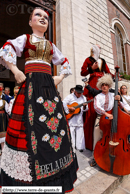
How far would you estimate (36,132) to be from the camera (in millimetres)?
1183

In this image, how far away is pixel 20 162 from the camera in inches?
44.7

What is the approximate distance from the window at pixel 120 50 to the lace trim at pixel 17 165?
11494 mm

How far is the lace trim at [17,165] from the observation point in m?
1.11

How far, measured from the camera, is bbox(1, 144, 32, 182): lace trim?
3.64ft

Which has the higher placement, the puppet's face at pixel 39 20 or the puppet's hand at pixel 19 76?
the puppet's face at pixel 39 20

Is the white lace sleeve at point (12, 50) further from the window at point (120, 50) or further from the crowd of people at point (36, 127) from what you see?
the window at point (120, 50)

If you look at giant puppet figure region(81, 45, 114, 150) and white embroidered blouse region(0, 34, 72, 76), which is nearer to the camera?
white embroidered blouse region(0, 34, 72, 76)

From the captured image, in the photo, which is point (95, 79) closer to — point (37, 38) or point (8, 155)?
point (37, 38)

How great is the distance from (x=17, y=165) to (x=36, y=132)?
366 millimetres

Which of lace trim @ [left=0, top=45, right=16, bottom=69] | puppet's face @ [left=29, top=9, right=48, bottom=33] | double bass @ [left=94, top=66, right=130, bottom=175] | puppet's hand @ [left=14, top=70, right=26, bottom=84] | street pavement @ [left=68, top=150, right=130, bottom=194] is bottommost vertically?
street pavement @ [left=68, top=150, right=130, bottom=194]

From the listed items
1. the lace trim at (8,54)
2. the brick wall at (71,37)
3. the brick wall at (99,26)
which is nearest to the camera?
the lace trim at (8,54)

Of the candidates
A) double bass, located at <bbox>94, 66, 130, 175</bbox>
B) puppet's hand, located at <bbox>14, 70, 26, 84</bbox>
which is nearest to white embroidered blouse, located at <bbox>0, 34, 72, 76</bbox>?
puppet's hand, located at <bbox>14, 70, 26, 84</bbox>

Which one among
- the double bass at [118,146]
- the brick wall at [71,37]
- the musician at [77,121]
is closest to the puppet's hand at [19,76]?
the double bass at [118,146]

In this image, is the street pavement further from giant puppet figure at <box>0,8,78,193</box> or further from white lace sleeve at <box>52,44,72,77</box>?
white lace sleeve at <box>52,44,72,77</box>
